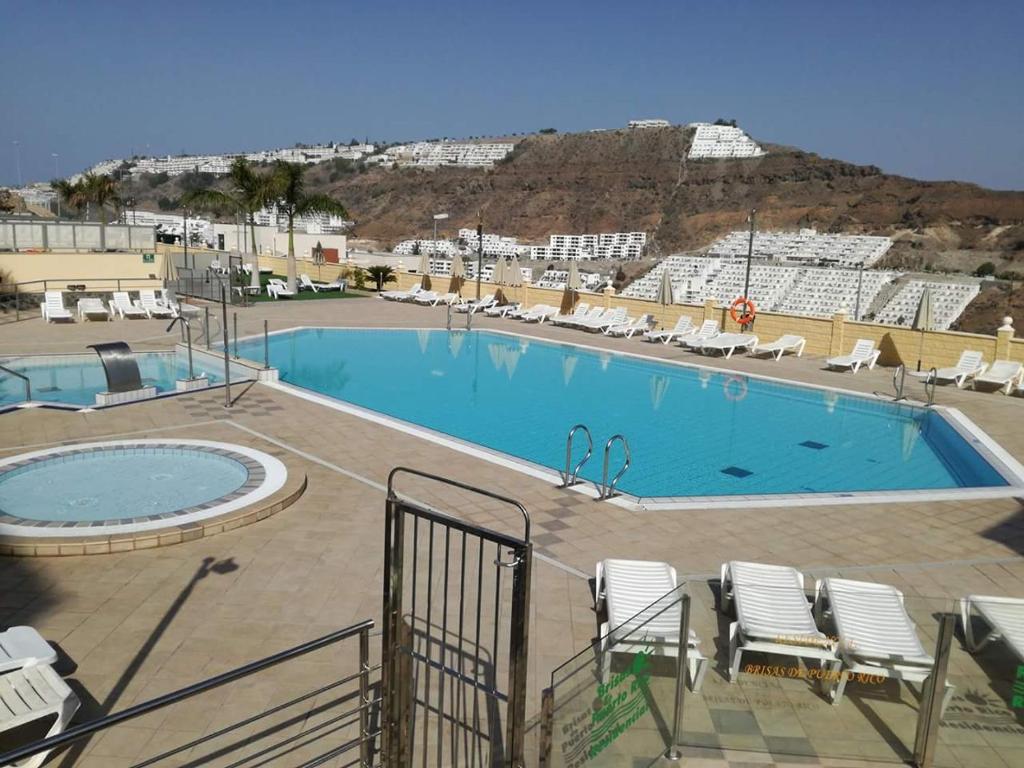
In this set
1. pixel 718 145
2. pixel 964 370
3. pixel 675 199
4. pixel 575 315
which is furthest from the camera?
pixel 718 145

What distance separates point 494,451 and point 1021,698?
6.70 metres

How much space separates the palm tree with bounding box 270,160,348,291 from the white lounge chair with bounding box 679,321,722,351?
45.1ft

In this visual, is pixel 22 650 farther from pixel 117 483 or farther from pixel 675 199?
pixel 675 199

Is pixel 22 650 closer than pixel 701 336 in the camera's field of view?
Yes

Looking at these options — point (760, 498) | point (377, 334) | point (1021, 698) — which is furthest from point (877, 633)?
point (377, 334)

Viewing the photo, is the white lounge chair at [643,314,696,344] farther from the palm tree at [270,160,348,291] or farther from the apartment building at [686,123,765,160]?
the apartment building at [686,123,765,160]

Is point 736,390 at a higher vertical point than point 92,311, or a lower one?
lower

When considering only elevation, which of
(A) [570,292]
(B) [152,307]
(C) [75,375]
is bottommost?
(C) [75,375]

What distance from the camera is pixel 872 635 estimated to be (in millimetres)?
4398

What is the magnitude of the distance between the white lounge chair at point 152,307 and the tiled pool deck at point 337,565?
10.1 meters

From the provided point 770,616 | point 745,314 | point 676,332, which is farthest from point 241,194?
point 770,616

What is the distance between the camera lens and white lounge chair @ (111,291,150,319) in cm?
2005

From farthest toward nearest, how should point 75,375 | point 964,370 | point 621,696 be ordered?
1. point 964,370
2. point 75,375
3. point 621,696

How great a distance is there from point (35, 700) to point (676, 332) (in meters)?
17.4
